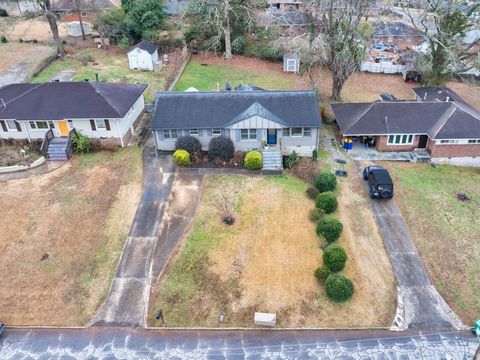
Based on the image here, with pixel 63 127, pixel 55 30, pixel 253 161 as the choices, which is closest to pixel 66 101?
pixel 63 127

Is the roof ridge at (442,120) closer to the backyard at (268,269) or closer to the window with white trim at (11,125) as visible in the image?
the backyard at (268,269)

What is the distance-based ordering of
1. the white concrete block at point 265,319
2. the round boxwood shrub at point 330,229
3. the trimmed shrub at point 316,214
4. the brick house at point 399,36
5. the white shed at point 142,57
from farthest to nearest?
the brick house at point 399,36 < the white shed at point 142,57 < the trimmed shrub at point 316,214 < the round boxwood shrub at point 330,229 < the white concrete block at point 265,319

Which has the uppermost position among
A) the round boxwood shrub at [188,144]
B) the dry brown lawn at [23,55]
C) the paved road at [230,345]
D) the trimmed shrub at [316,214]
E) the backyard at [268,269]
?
the dry brown lawn at [23,55]

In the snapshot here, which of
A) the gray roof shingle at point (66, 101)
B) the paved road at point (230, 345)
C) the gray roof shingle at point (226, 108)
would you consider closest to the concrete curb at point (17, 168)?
the gray roof shingle at point (66, 101)

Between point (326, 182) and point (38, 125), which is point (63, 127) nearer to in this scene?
point (38, 125)

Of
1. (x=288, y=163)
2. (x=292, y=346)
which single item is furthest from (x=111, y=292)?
(x=288, y=163)

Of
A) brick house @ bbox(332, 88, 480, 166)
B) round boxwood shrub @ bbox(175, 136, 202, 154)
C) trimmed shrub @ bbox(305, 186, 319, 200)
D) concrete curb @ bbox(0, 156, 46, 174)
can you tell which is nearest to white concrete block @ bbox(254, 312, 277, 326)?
trimmed shrub @ bbox(305, 186, 319, 200)

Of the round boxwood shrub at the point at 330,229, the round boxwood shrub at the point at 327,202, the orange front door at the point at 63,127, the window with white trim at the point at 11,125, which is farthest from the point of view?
the window with white trim at the point at 11,125
